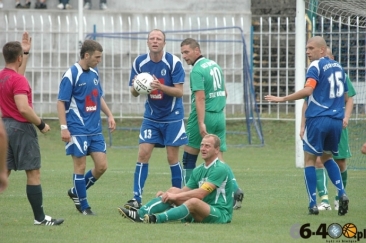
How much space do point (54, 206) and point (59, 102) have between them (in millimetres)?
1598

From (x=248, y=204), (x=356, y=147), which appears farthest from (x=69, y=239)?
(x=356, y=147)

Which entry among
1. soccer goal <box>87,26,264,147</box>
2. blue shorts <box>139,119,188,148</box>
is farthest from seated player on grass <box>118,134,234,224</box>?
soccer goal <box>87,26,264,147</box>

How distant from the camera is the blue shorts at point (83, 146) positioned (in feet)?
33.2

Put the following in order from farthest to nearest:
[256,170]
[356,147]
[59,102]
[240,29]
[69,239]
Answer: [240,29], [356,147], [256,170], [59,102], [69,239]

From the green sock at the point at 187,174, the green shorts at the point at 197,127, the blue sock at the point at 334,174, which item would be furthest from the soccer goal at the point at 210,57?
the blue sock at the point at 334,174

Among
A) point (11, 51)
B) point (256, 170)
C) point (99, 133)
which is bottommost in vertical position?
point (256, 170)

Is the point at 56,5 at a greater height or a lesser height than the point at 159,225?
greater

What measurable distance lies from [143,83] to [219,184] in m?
2.05

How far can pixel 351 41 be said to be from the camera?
65.5 ft

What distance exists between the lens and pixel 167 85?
1107 centimetres

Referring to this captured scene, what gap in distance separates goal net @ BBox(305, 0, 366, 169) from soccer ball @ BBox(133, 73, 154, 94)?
4890 millimetres

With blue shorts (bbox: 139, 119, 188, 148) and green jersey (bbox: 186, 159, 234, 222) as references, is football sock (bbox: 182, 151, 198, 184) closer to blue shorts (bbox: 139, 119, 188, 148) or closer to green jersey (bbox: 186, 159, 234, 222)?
blue shorts (bbox: 139, 119, 188, 148)

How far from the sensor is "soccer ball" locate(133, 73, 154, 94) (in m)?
10.7

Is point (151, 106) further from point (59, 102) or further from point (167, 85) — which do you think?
point (59, 102)
